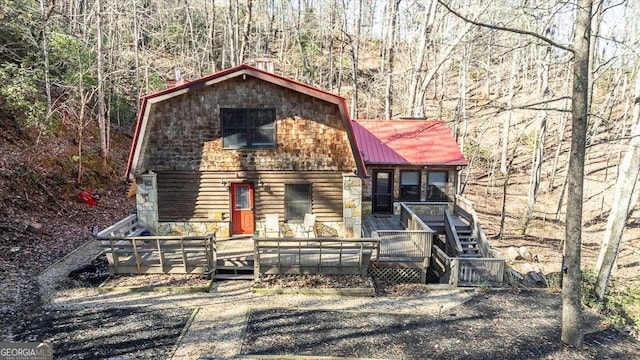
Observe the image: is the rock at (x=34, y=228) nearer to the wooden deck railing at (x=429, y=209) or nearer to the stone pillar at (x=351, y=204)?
the stone pillar at (x=351, y=204)

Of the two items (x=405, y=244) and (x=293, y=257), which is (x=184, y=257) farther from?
(x=405, y=244)

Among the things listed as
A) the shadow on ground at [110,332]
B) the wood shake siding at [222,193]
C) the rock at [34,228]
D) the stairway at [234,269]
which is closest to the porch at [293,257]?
the stairway at [234,269]

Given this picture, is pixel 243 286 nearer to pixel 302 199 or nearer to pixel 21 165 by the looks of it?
pixel 302 199

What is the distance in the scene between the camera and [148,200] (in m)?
11.8

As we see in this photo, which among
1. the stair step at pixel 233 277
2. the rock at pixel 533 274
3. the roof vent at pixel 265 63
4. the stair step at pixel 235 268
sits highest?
the roof vent at pixel 265 63

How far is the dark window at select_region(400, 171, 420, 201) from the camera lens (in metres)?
15.8

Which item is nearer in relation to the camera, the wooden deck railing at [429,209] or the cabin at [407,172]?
the cabin at [407,172]

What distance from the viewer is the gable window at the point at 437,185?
15.7 m

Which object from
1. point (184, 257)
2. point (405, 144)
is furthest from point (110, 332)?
point (405, 144)

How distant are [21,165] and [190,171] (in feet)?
26.1

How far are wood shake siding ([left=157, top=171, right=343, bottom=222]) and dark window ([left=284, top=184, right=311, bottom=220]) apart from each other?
14cm

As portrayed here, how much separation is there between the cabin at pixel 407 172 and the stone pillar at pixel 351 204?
345 centimetres

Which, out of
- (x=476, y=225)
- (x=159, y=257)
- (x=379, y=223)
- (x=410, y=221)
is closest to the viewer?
(x=159, y=257)

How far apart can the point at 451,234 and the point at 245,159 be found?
7803 mm
